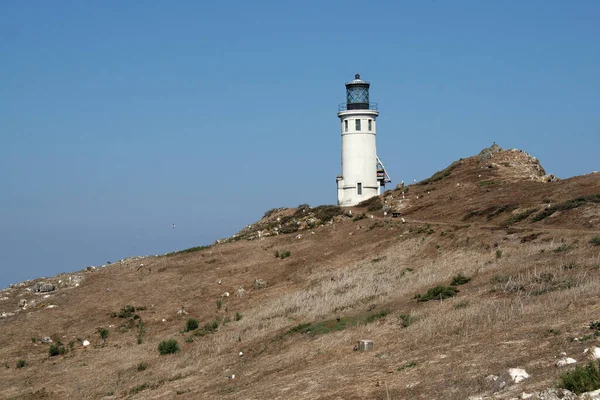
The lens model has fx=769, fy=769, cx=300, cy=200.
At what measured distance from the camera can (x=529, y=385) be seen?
1309 centimetres

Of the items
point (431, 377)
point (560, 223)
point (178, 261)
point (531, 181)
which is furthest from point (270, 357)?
point (531, 181)

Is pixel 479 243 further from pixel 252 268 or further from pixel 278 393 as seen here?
pixel 278 393

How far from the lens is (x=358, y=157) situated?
188 feet

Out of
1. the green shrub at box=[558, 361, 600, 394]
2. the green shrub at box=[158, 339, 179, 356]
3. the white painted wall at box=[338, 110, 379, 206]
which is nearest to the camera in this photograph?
the green shrub at box=[558, 361, 600, 394]

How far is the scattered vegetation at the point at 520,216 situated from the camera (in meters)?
38.1

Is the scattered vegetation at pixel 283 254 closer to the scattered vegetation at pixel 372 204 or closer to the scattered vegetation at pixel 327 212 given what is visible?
the scattered vegetation at pixel 327 212

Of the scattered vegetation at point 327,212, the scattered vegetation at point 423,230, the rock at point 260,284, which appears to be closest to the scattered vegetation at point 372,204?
the scattered vegetation at point 327,212

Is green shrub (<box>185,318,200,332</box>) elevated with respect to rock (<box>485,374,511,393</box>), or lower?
elevated

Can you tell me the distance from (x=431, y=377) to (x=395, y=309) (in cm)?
873

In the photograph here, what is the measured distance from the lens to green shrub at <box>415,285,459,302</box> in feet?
80.3

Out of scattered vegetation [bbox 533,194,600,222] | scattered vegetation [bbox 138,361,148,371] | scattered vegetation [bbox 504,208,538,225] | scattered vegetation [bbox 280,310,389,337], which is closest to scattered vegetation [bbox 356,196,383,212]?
scattered vegetation [bbox 504,208,538,225]

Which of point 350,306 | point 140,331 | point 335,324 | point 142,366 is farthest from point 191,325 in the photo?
point 335,324

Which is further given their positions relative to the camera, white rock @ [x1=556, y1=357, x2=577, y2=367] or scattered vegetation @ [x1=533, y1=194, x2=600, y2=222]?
scattered vegetation @ [x1=533, y1=194, x2=600, y2=222]

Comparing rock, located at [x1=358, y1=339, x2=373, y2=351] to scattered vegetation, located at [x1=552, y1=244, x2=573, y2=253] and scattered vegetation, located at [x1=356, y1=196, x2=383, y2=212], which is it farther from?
scattered vegetation, located at [x1=356, y1=196, x2=383, y2=212]
